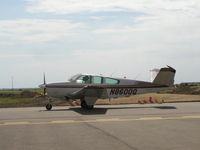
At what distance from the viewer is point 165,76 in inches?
828

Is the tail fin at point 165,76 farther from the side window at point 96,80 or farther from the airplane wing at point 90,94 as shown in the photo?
the airplane wing at point 90,94

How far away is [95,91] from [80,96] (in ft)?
4.68

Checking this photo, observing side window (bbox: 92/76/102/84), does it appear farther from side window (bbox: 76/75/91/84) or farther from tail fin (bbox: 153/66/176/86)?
tail fin (bbox: 153/66/176/86)

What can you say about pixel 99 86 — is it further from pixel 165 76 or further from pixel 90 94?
pixel 165 76

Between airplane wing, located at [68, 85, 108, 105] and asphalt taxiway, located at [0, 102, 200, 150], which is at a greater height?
airplane wing, located at [68, 85, 108, 105]

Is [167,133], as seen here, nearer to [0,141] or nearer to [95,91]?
[0,141]

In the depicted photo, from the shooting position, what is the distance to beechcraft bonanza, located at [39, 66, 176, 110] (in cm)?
1892

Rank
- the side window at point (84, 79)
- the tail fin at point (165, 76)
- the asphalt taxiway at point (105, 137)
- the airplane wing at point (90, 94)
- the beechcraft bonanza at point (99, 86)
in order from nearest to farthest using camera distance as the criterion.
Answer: the asphalt taxiway at point (105, 137) → the airplane wing at point (90, 94) → the beechcraft bonanza at point (99, 86) → the side window at point (84, 79) → the tail fin at point (165, 76)

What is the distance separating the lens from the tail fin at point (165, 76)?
21.0 metres

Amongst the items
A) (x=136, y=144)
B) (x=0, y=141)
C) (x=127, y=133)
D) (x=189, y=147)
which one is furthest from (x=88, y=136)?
(x=189, y=147)

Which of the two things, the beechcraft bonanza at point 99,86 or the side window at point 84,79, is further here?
the side window at point 84,79

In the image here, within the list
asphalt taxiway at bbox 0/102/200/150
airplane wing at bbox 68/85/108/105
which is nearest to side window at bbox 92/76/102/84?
airplane wing at bbox 68/85/108/105

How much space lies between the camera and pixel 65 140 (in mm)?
8633

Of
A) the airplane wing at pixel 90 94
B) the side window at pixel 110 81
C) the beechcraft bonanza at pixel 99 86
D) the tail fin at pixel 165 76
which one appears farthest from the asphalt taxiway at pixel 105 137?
the tail fin at pixel 165 76
